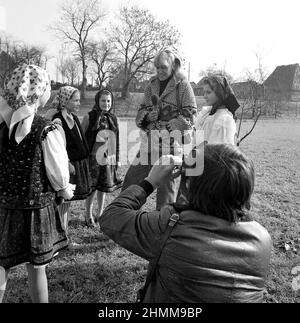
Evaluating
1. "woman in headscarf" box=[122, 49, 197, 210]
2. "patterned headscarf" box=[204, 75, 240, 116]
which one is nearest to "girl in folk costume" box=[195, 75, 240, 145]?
"patterned headscarf" box=[204, 75, 240, 116]

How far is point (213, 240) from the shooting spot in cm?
120

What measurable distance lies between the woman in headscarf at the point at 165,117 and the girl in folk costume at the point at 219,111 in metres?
0.24

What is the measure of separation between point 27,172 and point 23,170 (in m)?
0.03

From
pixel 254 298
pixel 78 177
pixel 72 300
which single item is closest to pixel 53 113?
pixel 78 177

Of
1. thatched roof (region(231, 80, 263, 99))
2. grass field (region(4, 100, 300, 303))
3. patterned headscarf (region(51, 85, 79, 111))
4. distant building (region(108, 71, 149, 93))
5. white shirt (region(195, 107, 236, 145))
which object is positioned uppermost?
distant building (region(108, 71, 149, 93))

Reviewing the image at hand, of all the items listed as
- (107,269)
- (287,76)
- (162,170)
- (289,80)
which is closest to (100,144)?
(107,269)

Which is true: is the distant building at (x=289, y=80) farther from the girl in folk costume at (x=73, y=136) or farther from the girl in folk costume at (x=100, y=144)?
the girl in folk costume at (x=73, y=136)

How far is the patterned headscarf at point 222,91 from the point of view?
9.04ft

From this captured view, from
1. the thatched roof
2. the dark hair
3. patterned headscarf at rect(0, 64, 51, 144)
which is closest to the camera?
the dark hair

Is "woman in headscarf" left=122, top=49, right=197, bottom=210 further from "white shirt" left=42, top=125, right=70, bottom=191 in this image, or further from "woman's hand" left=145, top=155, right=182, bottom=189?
"woman's hand" left=145, top=155, right=182, bottom=189

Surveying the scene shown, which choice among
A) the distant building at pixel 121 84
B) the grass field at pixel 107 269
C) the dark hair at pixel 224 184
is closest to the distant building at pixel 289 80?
the distant building at pixel 121 84

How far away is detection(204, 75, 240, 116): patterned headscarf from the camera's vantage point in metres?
2.75

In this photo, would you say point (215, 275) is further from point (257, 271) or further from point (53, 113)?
point (53, 113)

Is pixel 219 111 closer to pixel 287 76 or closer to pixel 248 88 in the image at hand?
pixel 248 88
